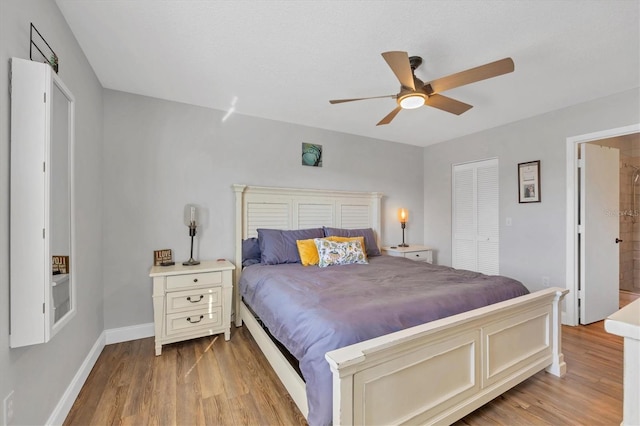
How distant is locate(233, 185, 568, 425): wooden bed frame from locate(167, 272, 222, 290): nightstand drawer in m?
0.54

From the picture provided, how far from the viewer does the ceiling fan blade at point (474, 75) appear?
164 cm

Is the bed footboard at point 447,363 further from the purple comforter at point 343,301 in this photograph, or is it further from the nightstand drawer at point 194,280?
the nightstand drawer at point 194,280

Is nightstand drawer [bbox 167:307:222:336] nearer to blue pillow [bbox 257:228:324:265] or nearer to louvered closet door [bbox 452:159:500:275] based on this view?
blue pillow [bbox 257:228:324:265]

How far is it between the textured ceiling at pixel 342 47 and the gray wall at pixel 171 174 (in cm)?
29

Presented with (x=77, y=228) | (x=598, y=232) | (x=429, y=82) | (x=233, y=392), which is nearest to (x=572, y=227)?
(x=598, y=232)

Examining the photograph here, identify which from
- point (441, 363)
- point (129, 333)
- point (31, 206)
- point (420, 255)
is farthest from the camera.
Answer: point (420, 255)

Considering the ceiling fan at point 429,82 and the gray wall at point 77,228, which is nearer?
the gray wall at point 77,228

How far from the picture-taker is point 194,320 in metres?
2.55

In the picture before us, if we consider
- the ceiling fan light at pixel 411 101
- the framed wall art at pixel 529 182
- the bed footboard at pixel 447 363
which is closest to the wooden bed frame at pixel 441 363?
the bed footboard at pixel 447 363

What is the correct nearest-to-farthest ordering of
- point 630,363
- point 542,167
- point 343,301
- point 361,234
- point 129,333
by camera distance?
point 630,363
point 343,301
point 129,333
point 542,167
point 361,234

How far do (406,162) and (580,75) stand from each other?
2389 millimetres

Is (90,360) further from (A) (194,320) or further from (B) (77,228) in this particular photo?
(B) (77,228)

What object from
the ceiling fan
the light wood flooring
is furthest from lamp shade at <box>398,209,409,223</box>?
the light wood flooring

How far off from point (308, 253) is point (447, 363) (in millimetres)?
1685
